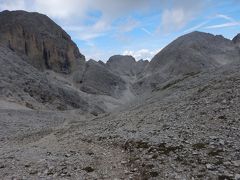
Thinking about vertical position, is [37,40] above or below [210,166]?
above

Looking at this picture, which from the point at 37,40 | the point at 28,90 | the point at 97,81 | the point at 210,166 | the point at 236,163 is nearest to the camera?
the point at 236,163

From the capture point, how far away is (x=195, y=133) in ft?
81.7

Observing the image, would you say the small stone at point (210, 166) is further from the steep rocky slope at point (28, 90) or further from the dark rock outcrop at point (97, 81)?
the dark rock outcrop at point (97, 81)

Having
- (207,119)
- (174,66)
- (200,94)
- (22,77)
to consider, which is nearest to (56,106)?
(22,77)

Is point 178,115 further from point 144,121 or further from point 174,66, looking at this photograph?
point 174,66

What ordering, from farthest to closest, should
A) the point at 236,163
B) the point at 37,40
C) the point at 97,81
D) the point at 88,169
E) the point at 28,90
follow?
the point at 97,81 < the point at 37,40 < the point at 28,90 < the point at 88,169 < the point at 236,163

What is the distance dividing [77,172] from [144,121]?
13.4m

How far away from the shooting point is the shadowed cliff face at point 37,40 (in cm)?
16375

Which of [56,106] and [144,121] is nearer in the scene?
[144,121]

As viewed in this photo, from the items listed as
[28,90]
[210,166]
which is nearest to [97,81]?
[28,90]

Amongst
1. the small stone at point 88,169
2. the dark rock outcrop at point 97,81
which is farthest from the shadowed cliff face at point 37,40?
the small stone at point 88,169

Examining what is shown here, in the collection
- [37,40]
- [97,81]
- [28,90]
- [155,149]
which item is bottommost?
[155,149]

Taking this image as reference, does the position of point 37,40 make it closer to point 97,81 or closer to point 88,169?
point 97,81

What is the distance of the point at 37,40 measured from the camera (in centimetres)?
16850
